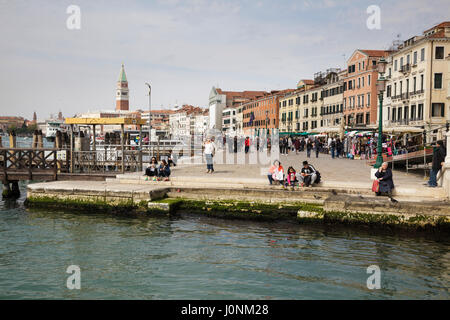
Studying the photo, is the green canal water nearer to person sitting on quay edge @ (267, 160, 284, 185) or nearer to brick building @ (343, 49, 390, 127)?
person sitting on quay edge @ (267, 160, 284, 185)

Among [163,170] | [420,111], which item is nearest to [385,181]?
[163,170]

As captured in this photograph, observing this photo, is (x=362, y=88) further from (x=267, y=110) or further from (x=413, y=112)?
(x=267, y=110)

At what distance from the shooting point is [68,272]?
8.70m

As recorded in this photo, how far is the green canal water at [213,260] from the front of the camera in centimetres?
778

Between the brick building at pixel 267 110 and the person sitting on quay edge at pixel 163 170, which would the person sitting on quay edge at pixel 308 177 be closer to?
the person sitting on quay edge at pixel 163 170

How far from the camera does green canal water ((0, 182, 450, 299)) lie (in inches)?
306

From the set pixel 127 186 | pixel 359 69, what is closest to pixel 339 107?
pixel 359 69

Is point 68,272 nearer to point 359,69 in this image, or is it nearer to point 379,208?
point 379,208

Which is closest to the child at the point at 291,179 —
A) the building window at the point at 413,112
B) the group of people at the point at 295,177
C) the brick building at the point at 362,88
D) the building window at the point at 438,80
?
the group of people at the point at 295,177

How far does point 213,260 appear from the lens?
9461mm

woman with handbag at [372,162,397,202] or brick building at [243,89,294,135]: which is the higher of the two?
brick building at [243,89,294,135]

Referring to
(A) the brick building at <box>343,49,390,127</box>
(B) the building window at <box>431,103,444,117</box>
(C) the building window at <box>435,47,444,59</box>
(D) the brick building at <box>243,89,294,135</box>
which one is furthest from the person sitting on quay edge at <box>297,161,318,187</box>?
(D) the brick building at <box>243,89,294,135</box>

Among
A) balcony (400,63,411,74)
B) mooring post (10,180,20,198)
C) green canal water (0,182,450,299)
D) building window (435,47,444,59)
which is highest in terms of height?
building window (435,47,444,59)
